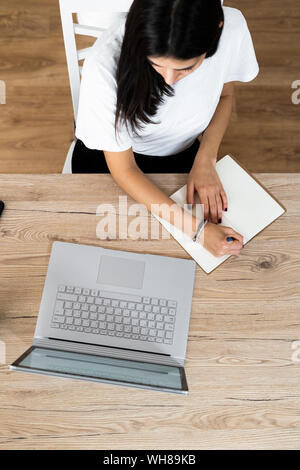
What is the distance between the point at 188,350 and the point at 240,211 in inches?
14.3

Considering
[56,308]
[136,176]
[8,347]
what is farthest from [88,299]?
[136,176]

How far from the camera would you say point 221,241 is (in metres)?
0.92

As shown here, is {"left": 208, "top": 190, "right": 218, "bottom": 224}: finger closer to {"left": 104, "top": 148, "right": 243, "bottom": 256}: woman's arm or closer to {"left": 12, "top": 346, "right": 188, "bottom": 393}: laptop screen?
{"left": 104, "top": 148, "right": 243, "bottom": 256}: woman's arm

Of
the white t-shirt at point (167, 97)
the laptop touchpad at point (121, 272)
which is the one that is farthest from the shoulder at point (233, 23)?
the laptop touchpad at point (121, 272)

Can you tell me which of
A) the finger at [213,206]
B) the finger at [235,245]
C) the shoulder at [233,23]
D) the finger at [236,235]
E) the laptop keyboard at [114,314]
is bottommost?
the laptop keyboard at [114,314]

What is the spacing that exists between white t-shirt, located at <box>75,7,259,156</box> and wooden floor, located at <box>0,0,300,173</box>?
78cm

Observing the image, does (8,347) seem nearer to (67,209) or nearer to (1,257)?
(1,257)

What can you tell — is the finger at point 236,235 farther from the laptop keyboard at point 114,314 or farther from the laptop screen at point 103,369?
the laptop screen at point 103,369

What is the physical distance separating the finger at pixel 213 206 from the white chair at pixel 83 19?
464 millimetres

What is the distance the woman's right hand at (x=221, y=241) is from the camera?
3.01ft

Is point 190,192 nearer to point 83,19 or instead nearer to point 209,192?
point 209,192

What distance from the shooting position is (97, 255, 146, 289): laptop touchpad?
92cm

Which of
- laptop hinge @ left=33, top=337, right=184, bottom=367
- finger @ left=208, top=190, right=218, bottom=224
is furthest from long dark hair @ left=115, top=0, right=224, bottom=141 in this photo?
laptop hinge @ left=33, top=337, right=184, bottom=367

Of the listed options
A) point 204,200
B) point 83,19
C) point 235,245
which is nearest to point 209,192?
point 204,200
